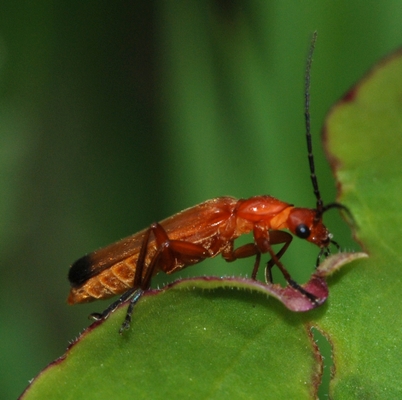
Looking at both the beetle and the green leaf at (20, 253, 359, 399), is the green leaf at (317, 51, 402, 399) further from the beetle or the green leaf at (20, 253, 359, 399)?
the beetle

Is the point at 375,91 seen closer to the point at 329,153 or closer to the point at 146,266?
the point at 329,153

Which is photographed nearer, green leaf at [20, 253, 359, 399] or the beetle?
green leaf at [20, 253, 359, 399]

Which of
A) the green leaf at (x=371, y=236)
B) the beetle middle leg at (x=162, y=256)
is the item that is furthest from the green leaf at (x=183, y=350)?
the beetle middle leg at (x=162, y=256)

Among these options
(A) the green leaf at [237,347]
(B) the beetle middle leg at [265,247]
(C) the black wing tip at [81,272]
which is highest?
(A) the green leaf at [237,347]

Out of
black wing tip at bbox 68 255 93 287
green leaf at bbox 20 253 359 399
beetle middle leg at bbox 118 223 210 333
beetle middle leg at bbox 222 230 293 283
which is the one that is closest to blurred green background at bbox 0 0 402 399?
beetle middle leg at bbox 222 230 293 283

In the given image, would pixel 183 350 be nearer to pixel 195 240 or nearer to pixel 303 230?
pixel 303 230

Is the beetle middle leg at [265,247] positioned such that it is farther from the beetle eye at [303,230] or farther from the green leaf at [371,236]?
the green leaf at [371,236]

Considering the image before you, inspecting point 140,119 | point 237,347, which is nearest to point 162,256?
point 237,347
